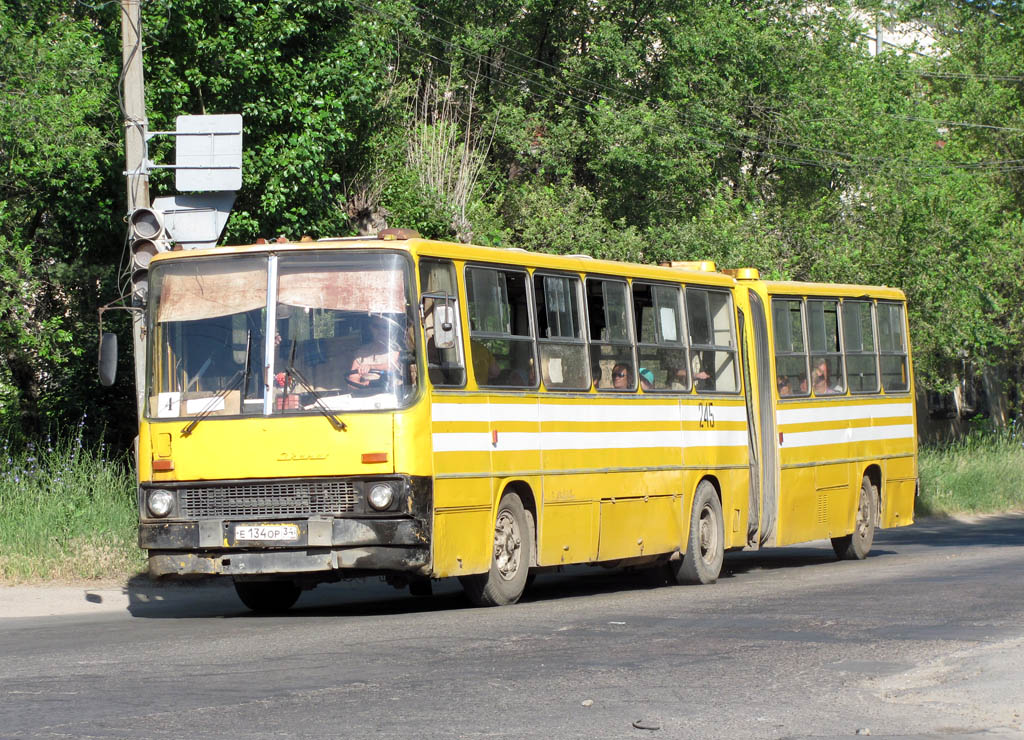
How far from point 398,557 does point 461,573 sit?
0.84 meters

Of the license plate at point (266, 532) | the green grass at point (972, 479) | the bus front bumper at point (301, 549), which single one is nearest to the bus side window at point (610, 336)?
the bus front bumper at point (301, 549)

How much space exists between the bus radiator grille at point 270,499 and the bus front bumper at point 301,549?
0.35 ft

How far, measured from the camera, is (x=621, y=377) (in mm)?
Result: 16000

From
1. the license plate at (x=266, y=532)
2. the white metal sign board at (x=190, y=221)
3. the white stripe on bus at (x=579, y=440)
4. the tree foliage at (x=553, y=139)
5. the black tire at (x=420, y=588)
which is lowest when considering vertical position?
the black tire at (x=420, y=588)

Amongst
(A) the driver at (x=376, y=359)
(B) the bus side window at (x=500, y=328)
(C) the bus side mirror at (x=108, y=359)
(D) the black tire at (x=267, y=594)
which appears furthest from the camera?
(D) the black tire at (x=267, y=594)

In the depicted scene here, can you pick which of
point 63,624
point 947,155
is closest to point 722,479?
point 63,624

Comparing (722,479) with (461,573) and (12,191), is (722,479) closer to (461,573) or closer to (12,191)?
(461,573)

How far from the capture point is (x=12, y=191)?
67.2 ft

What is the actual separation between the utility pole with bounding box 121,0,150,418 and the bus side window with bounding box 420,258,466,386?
416 centimetres

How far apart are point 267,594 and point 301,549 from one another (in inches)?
84.2

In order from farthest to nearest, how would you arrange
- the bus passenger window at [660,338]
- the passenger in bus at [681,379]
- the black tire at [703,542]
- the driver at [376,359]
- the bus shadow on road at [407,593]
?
the black tire at [703,542]
the passenger in bus at [681,379]
the bus passenger window at [660,338]
the bus shadow on road at [407,593]
the driver at [376,359]

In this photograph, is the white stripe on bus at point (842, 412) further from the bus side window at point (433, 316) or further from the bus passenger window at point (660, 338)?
the bus side window at point (433, 316)

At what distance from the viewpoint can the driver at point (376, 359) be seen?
12.8 meters

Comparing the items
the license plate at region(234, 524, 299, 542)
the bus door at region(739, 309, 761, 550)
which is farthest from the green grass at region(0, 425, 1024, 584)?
the bus door at region(739, 309, 761, 550)
